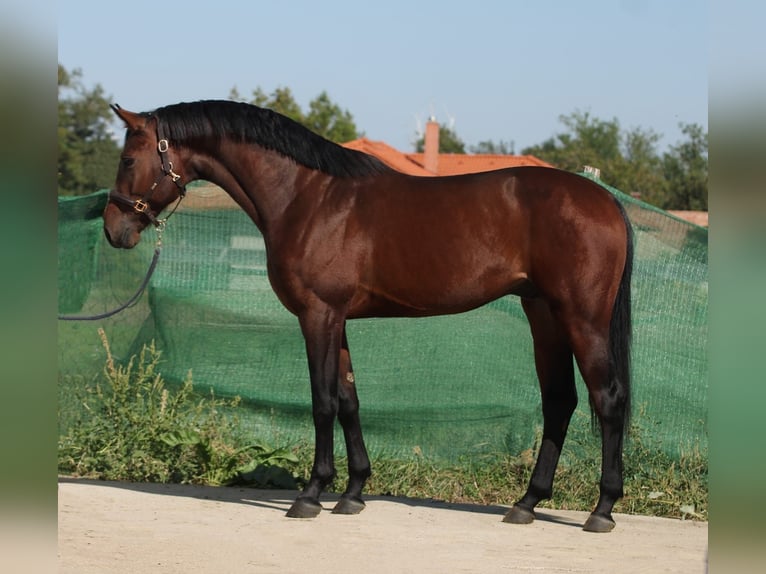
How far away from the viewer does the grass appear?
6.30 m

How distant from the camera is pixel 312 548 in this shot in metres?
4.91

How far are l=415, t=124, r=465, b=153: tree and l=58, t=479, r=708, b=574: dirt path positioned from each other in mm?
65380

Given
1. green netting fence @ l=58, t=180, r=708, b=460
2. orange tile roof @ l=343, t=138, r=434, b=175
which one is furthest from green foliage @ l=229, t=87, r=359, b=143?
green netting fence @ l=58, t=180, r=708, b=460

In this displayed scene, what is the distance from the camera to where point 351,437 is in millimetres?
5844

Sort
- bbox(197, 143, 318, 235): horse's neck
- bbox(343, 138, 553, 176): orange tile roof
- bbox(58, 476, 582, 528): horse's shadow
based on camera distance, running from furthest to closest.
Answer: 1. bbox(343, 138, 553, 176): orange tile roof
2. bbox(58, 476, 582, 528): horse's shadow
3. bbox(197, 143, 318, 235): horse's neck

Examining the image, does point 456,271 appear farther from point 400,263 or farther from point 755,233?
point 755,233

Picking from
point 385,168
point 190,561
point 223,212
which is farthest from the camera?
point 223,212

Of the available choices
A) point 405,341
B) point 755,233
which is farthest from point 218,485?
point 755,233

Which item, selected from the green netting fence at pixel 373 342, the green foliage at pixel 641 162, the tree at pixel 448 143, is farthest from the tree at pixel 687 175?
the green netting fence at pixel 373 342

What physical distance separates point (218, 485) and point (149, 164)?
2.32 m

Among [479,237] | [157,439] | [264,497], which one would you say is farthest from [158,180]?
[264,497]

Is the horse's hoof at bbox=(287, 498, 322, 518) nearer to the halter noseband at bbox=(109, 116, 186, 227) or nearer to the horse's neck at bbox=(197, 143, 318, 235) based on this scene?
the horse's neck at bbox=(197, 143, 318, 235)

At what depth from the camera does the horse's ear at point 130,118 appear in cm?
559

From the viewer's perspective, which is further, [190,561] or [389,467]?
[389,467]
